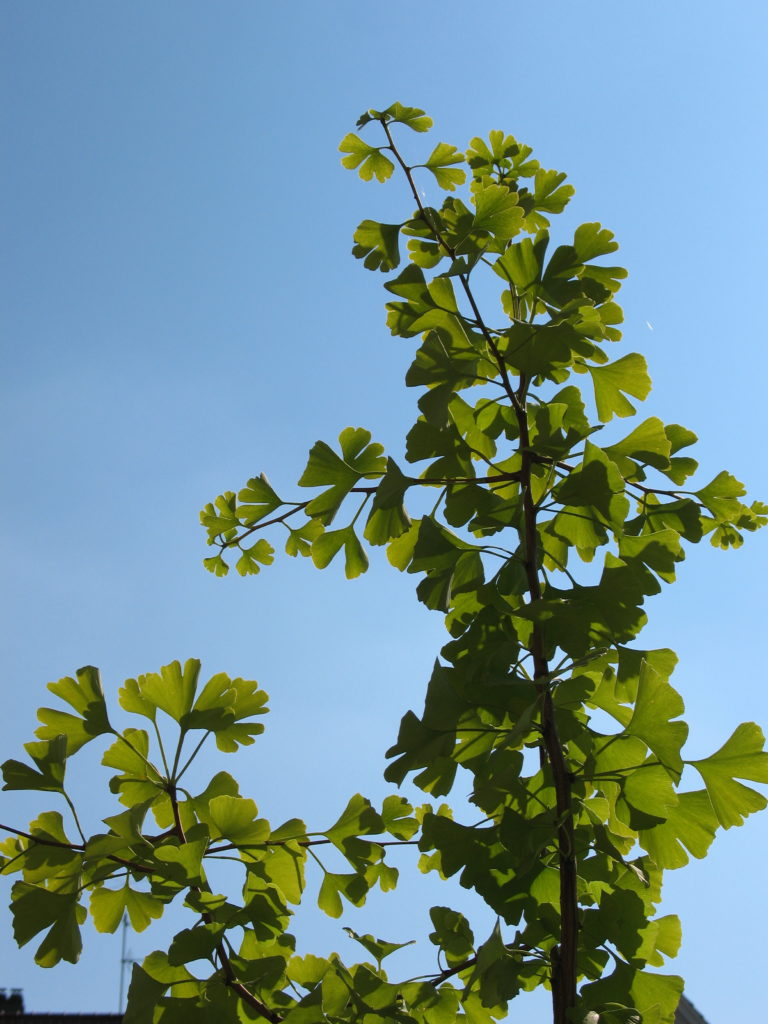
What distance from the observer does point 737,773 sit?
1347mm

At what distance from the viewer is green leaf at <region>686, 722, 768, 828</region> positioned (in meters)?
1.33

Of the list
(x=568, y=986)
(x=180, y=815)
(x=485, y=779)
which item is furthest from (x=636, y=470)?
(x=180, y=815)

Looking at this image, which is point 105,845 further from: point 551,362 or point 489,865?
point 551,362

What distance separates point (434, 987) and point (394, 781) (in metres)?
0.36

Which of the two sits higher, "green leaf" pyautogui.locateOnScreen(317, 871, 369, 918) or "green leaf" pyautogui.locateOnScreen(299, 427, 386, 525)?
"green leaf" pyautogui.locateOnScreen(299, 427, 386, 525)

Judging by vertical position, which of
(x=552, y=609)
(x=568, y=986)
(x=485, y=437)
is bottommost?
(x=568, y=986)

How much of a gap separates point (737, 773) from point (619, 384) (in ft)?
2.34

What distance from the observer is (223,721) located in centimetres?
150

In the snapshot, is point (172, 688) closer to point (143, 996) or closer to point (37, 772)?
point (37, 772)

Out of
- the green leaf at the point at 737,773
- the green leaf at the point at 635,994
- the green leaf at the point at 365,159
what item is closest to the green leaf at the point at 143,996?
the green leaf at the point at 635,994

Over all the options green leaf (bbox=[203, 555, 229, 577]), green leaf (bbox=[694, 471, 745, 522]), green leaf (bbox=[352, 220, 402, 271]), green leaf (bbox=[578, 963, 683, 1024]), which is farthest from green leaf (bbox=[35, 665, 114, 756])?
green leaf (bbox=[694, 471, 745, 522])

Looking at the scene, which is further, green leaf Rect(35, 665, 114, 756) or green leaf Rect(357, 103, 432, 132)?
green leaf Rect(357, 103, 432, 132)

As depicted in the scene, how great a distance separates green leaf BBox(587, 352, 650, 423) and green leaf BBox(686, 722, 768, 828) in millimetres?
629

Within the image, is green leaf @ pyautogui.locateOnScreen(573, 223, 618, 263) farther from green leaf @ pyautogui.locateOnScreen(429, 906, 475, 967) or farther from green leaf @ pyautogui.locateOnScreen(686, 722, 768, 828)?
green leaf @ pyautogui.locateOnScreen(429, 906, 475, 967)
